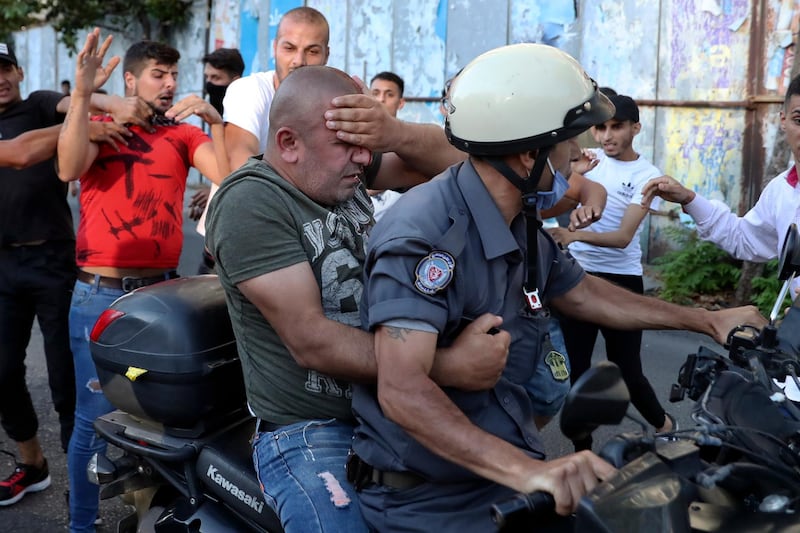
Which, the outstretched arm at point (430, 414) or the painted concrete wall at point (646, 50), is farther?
the painted concrete wall at point (646, 50)

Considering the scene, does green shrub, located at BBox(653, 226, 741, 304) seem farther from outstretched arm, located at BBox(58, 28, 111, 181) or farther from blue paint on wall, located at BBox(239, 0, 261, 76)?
blue paint on wall, located at BBox(239, 0, 261, 76)

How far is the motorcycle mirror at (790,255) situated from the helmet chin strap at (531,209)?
1.95ft

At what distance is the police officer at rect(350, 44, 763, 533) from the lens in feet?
6.82

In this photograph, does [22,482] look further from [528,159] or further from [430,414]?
[528,159]

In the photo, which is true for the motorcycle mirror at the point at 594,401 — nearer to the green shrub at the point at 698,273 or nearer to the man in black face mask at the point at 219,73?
the man in black face mask at the point at 219,73

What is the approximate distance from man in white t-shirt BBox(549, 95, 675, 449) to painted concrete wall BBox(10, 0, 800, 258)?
414 centimetres

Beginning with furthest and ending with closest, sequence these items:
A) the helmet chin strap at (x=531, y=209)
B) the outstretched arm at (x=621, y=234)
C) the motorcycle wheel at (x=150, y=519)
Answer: the outstretched arm at (x=621, y=234), the motorcycle wheel at (x=150, y=519), the helmet chin strap at (x=531, y=209)

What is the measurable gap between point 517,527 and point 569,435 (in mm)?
220

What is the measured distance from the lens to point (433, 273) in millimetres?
2100

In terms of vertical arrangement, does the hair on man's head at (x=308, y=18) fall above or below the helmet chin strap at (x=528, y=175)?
above

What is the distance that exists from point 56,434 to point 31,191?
1.83m

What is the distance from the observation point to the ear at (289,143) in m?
2.57

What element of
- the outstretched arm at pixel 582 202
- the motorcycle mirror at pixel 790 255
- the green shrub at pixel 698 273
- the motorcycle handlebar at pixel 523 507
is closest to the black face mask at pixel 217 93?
the outstretched arm at pixel 582 202

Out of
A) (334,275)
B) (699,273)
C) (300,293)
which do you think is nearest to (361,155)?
(334,275)
